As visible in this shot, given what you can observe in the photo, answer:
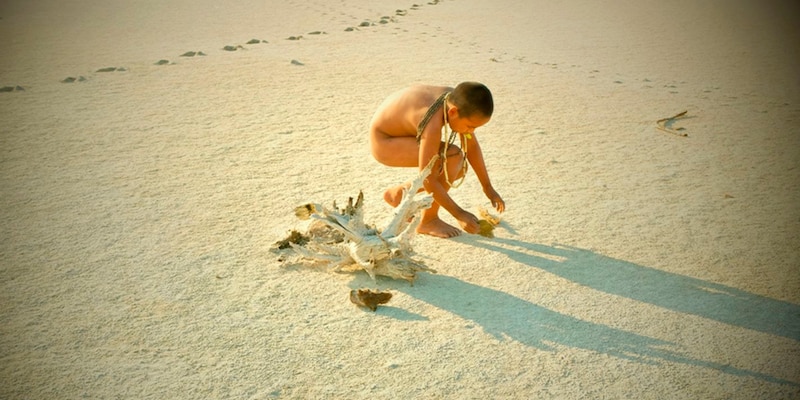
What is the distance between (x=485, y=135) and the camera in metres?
4.33

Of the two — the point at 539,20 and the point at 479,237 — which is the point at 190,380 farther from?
the point at 539,20

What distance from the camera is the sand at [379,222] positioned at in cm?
206

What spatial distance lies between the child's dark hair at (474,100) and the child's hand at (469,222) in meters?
0.46

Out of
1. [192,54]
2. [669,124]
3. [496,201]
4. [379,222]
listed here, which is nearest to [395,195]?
[379,222]

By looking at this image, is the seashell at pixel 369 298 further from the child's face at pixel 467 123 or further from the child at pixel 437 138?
the child's face at pixel 467 123

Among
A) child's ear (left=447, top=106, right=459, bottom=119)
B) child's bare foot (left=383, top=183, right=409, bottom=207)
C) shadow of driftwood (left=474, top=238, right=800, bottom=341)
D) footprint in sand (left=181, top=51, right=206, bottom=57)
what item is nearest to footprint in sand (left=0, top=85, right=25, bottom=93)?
footprint in sand (left=181, top=51, right=206, bottom=57)

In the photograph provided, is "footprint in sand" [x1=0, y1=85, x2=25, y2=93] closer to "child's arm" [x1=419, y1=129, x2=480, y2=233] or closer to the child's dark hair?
"child's arm" [x1=419, y1=129, x2=480, y2=233]

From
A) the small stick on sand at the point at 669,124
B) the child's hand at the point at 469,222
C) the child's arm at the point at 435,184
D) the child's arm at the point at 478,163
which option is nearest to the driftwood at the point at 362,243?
the child's arm at the point at 435,184

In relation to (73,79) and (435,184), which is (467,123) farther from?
(73,79)

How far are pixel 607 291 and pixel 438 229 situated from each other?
0.88 metres

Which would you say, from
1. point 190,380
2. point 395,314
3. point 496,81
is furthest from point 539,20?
point 190,380

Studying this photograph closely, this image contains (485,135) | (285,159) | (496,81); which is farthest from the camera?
(496,81)

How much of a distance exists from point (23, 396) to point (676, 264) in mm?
2602

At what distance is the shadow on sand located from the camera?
219cm
